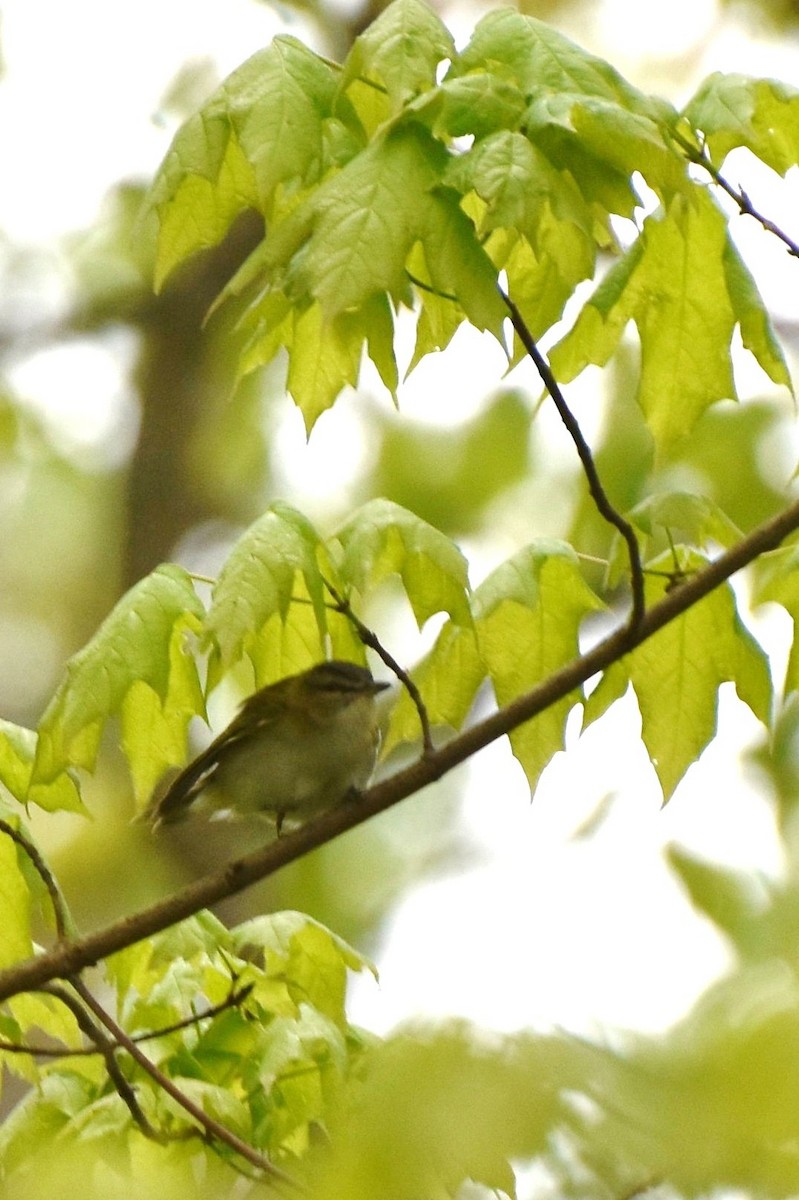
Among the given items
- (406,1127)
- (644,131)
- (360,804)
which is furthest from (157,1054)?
(406,1127)

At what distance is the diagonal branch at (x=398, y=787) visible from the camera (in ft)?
6.45

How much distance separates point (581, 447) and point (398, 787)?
1.86 ft

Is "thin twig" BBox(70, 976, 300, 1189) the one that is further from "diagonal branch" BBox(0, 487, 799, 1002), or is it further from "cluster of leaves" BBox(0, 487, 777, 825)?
"cluster of leaves" BBox(0, 487, 777, 825)

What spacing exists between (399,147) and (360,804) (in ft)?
2.94

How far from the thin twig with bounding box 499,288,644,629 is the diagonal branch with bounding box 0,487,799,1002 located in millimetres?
87

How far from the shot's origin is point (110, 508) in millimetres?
7055

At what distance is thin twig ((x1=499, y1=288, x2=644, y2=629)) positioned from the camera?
1.75 meters

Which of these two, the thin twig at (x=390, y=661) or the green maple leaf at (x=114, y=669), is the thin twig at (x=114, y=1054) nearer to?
the green maple leaf at (x=114, y=669)

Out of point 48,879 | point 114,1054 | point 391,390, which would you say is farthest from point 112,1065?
point 391,390

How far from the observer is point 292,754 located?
3041 millimetres

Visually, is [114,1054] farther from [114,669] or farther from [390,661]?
[390,661]

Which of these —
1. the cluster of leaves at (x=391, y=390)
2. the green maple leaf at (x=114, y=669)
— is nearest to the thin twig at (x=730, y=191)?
the cluster of leaves at (x=391, y=390)

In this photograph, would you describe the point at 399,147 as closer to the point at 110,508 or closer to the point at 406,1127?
the point at 406,1127

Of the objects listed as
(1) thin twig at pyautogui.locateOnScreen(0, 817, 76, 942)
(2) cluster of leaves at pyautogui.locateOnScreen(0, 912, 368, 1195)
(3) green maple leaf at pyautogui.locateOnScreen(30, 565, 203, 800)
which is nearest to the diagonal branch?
(1) thin twig at pyautogui.locateOnScreen(0, 817, 76, 942)
